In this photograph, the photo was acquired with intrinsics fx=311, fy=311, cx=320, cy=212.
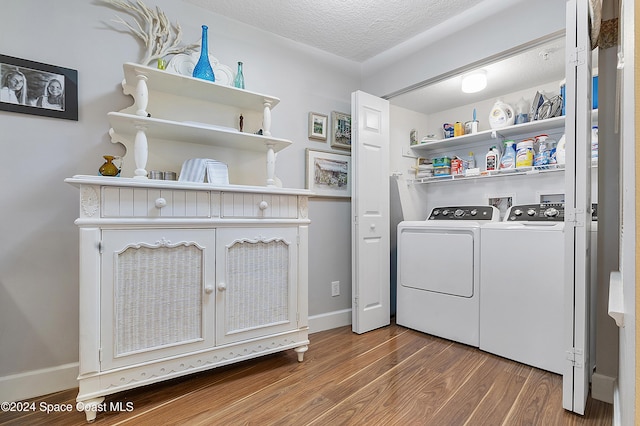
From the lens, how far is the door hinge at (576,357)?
1.45 metres

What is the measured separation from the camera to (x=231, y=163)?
223 cm

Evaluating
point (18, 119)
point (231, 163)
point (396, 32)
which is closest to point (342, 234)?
point (231, 163)

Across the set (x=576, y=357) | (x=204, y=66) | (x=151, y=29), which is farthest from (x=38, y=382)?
(x=576, y=357)

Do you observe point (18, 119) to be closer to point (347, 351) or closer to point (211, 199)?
point (211, 199)

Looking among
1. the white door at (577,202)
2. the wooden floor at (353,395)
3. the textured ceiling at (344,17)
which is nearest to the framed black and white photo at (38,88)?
the textured ceiling at (344,17)

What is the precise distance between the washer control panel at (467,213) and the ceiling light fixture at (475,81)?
3.22ft

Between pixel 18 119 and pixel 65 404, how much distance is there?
1468 millimetres

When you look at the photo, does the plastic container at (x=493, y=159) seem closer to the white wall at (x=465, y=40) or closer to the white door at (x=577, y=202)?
the white wall at (x=465, y=40)

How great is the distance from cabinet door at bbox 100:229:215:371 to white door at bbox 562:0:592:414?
1.80 m

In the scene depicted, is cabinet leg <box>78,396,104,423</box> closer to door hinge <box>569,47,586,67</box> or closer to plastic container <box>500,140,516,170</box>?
door hinge <box>569,47,586,67</box>

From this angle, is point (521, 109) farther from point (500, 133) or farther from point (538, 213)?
point (538, 213)

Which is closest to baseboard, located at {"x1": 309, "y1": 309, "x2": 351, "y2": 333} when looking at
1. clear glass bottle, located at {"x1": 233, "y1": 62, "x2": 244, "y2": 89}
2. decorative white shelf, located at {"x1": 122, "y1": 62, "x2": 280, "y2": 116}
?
decorative white shelf, located at {"x1": 122, "y1": 62, "x2": 280, "y2": 116}

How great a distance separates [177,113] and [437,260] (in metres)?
2.17

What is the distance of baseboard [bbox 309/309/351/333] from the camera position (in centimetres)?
259
